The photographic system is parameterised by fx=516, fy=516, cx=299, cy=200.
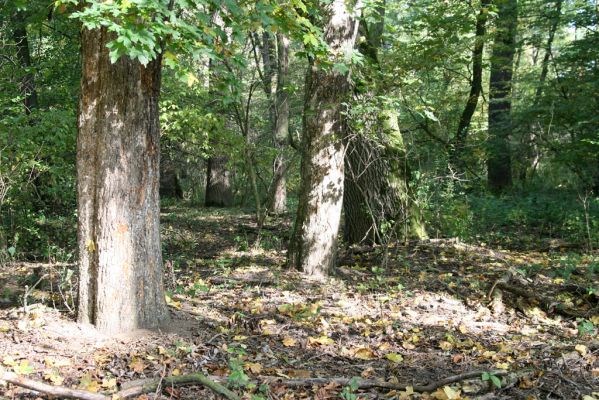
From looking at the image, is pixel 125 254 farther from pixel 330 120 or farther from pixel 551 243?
pixel 551 243

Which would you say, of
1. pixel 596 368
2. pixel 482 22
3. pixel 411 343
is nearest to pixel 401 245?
pixel 411 343

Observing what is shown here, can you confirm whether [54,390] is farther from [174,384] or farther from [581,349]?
[581,349]

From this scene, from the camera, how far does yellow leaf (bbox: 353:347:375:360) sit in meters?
4.38

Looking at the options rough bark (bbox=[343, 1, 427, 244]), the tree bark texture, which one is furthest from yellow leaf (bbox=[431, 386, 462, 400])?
the tree bark texture

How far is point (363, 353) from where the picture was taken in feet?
14.5

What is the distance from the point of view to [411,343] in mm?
4715

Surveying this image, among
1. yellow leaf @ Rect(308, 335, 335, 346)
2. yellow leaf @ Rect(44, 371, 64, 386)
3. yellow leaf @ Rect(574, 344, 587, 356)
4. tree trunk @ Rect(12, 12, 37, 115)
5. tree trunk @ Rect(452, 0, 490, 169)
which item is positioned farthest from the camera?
tree trunk @ Rect(452, 0, 490, 169)

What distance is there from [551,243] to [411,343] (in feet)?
19.0

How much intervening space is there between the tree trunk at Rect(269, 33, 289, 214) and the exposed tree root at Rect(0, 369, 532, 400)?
6.47 meters

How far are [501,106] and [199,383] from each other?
13.3m

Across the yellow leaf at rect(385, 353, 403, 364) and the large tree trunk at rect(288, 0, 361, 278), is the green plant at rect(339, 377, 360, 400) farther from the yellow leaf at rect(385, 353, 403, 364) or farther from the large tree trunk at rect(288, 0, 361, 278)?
the large tree trunk at rect(288, 0, 361, 278)

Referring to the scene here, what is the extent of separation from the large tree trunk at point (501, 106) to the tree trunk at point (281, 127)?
4.51 meters

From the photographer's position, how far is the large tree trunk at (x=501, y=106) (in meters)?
12.2

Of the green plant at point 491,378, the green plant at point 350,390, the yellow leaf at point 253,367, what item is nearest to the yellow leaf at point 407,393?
the green plant at point 350,390
